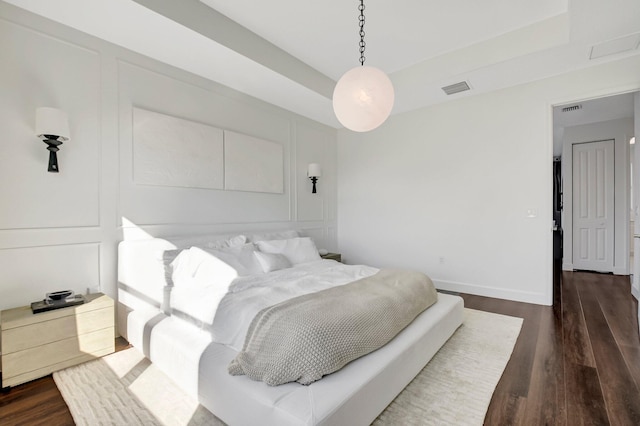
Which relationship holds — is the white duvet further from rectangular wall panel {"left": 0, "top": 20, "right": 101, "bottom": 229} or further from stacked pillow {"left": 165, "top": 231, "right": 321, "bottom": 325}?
rectangular wall panel {"left": 0, "top": 20, "right": 101, "bottom": 229}

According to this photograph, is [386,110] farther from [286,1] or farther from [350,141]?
[350,141]

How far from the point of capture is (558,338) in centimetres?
272

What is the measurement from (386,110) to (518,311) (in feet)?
9.35

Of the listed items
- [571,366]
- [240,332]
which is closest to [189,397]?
[240,332]

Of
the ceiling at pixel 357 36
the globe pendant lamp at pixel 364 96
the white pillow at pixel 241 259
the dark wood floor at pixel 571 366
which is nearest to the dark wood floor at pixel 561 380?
the dark wood floor at pixel 571 366

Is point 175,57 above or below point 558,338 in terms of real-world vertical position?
above

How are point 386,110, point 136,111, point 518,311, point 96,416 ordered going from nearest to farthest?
point 96,416
point 386,110
point 136,111
point 518,311

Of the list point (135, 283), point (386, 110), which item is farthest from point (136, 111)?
point (386, 110)

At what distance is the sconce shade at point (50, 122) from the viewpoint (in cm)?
227

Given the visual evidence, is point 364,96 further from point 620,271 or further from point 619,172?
point 620,271

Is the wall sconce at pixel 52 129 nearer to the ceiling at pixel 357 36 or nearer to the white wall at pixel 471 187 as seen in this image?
the ceiling at pixel 357 36

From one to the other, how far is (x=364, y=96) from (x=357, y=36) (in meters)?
1.54

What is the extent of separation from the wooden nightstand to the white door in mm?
7432

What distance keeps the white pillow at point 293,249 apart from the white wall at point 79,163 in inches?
28.2
